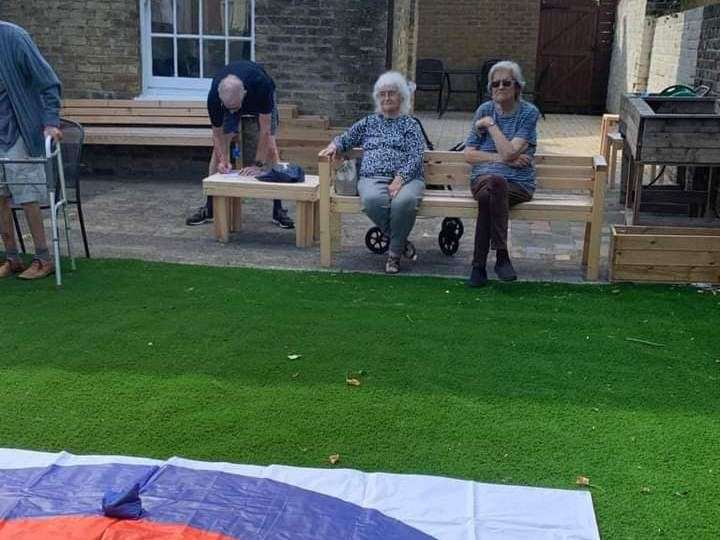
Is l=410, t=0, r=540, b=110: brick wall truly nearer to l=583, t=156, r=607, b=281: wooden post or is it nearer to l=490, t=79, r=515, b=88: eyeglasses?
l=490, t=79, r=515, b=88: eyeglasses

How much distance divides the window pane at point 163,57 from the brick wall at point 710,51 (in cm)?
546

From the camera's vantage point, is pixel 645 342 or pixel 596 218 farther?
pixel 596 218

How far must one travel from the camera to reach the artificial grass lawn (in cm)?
315

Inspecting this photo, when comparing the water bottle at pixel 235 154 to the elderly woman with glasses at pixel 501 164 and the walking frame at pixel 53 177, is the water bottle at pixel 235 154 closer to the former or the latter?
the walking frame at pixel 53 177

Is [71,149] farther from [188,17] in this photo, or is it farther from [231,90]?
[188,17]

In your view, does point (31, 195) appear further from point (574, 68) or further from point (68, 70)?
point (574, 68)

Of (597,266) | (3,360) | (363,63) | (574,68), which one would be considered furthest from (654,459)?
(574,68)

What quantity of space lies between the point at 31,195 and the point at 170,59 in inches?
170

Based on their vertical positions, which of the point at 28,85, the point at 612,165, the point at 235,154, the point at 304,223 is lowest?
the point at 304,223

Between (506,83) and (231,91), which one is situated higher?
(506,83)

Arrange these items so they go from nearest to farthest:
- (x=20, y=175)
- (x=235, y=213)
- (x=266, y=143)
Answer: (x=20, y=175) < (x=266, y=143) < (x=235, y=213)

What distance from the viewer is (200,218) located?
22.7 feet

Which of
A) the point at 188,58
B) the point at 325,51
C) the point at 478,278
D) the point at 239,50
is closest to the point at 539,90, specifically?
the point at 325,51

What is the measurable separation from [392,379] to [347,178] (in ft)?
6.99
